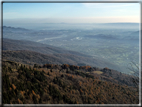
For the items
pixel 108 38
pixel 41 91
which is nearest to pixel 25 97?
pixel 41 91

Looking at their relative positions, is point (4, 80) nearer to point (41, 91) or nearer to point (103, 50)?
point (41, 91)

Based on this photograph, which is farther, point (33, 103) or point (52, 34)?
point (52, 34)

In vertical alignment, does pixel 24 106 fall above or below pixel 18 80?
below

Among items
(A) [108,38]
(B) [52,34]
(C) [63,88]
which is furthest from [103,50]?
(C) [63,88]

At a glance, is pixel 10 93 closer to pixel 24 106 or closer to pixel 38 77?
pixel 24 106

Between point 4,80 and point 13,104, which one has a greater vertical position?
point 4,80

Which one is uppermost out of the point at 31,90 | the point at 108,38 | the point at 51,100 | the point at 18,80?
the point at 108,38

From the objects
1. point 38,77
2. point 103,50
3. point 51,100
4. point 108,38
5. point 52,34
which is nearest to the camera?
point 51,100

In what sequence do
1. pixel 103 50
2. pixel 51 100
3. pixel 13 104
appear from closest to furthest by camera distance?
pixel 13 104
pixel 51 100
pixel 103 50

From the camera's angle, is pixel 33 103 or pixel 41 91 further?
pixel 41 91
